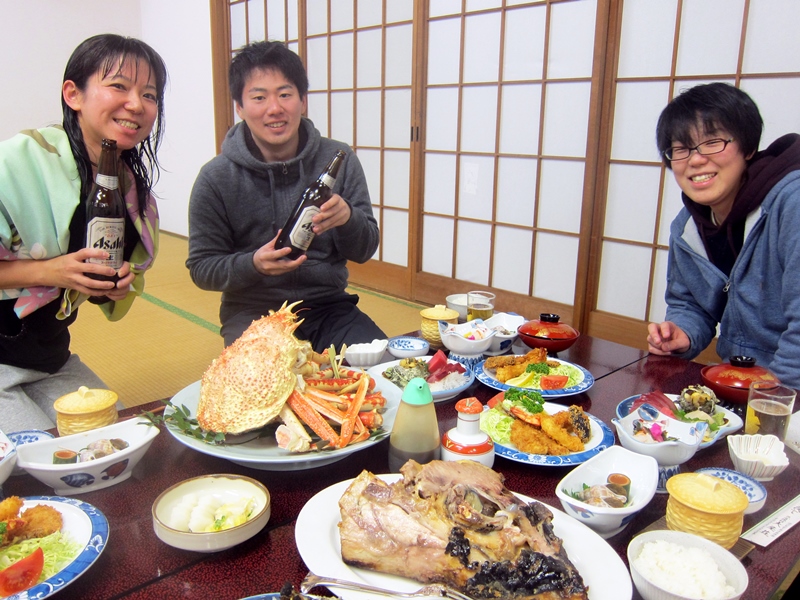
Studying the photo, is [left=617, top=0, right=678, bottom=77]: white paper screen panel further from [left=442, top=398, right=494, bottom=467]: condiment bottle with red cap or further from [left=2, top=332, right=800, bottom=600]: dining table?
[left=442, top=398, right=494, bottom=467]: condiment bottle with red cap

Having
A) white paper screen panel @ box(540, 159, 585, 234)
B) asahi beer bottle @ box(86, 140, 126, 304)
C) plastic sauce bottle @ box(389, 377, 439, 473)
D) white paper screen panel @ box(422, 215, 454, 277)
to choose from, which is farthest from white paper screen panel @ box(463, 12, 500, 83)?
plastic sauce bottle @ box(389, 377, 439, 473)

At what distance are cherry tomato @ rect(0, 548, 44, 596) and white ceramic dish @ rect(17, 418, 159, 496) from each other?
0.71 feet

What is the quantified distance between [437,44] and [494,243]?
161 cm

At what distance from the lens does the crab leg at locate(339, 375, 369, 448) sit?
1225mm

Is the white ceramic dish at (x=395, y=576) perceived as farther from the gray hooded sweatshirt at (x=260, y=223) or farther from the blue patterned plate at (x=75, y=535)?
the gray hooded sweatshirt at (x=260, y=223)

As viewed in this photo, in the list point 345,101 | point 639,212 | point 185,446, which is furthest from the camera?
point 345,101

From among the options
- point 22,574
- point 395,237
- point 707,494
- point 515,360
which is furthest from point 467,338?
point 395,237

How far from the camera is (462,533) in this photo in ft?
2.84

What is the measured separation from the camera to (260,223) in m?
2.56

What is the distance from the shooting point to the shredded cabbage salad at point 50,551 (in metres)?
0.90

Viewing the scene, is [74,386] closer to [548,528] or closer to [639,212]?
[548,528]

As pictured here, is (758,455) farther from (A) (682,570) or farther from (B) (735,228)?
(B) (735,228)

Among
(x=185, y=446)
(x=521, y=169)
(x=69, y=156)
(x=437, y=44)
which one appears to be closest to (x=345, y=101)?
(x=437, y=44)

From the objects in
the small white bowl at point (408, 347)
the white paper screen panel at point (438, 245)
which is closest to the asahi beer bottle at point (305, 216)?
the small white bowl at point (408, 347)
